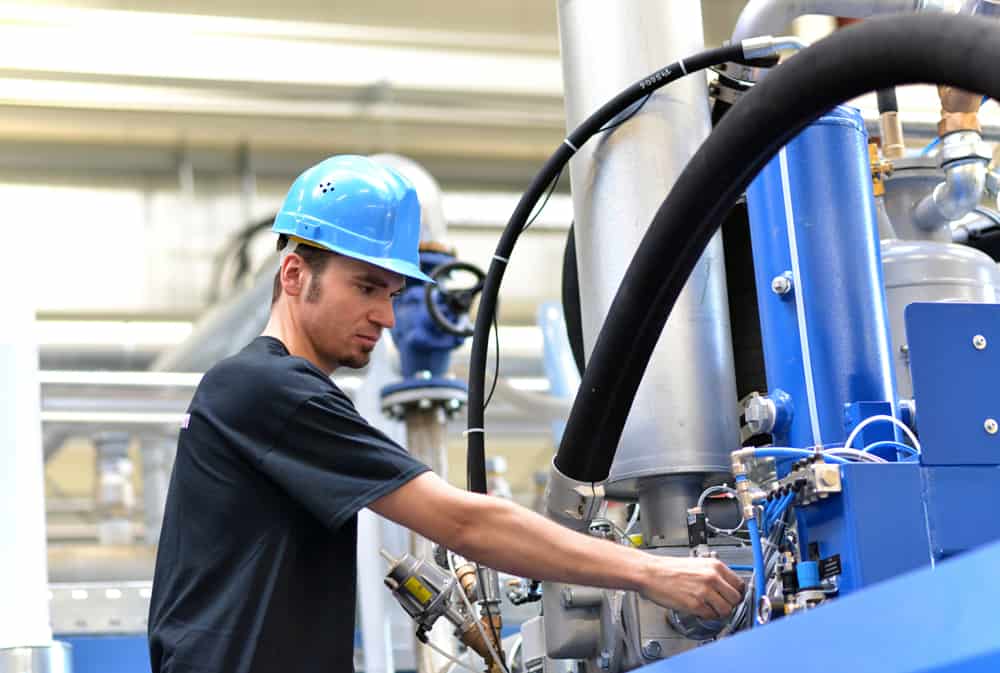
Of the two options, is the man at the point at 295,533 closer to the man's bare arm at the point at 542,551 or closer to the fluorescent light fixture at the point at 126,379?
the man's bare arm at the point at 542,551

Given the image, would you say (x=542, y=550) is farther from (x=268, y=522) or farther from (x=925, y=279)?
(x=925, y=279)

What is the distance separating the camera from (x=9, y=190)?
16.4ft

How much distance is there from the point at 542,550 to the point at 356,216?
407mm

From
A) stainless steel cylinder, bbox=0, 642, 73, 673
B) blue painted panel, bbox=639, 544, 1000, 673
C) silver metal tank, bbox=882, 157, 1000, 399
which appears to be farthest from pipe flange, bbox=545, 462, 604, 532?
stainless steel cylinder, bbox=0, 642, 73, 673

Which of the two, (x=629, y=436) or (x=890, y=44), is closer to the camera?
(x=890, y=44)

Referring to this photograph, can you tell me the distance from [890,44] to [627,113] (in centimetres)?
67

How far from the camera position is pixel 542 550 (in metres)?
1.39

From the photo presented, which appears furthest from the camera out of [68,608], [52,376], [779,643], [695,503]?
[52,376]

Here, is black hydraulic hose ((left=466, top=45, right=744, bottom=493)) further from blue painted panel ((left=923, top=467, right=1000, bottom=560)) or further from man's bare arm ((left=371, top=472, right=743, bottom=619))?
blue painted panel ((left=923, top=467, right=1000, bottom=560))

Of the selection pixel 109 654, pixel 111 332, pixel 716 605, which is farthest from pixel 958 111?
pixel 111 332

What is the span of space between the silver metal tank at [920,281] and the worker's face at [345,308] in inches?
22.7

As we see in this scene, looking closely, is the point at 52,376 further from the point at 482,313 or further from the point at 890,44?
the point at 890,44

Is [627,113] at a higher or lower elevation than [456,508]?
higher

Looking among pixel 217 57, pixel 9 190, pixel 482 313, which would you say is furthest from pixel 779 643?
pixel 9 190
